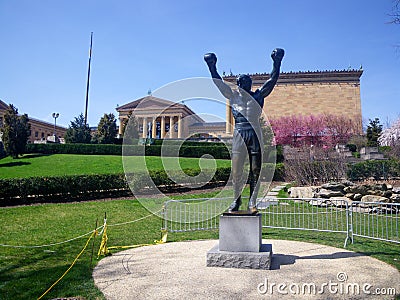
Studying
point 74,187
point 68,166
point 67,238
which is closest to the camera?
point 67,238

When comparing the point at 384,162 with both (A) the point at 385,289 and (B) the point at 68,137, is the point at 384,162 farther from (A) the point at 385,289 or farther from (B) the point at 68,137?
(B) the point at 68,137

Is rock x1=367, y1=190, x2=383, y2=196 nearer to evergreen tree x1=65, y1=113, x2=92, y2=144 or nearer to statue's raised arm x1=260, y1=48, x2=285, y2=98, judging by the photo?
statue's raised arm x1=260, y1=48, x2=285, y2=98

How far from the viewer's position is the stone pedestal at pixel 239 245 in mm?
5203

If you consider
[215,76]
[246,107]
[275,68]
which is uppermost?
[275,68]

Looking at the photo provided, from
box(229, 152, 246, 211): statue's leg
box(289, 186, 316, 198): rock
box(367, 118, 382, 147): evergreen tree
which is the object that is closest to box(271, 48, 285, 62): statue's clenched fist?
box(229, 152, 246, 211): statue's leg

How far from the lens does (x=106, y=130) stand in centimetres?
3516

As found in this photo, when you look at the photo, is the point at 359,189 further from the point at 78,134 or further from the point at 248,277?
the point at 78,134

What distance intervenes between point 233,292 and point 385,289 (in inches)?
77.4

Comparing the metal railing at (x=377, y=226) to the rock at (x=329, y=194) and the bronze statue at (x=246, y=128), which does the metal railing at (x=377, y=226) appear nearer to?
the rock at (x=329, y=194)

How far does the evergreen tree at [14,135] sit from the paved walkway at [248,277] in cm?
2861

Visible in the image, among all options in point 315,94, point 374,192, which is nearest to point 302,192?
point 374,192

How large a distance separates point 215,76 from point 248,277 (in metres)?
3.43

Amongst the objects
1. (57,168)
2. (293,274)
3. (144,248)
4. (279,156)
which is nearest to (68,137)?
(57,168)

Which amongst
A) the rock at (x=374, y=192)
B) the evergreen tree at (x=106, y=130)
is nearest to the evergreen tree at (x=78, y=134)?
the evergreen tree at (x=106, y=130)
